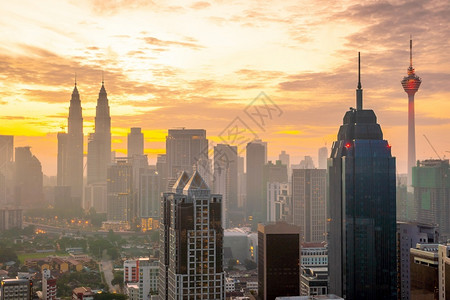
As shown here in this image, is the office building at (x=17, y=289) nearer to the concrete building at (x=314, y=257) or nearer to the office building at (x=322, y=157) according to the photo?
the concrete building at (x=314, y=257)

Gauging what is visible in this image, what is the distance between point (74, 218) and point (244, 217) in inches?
909

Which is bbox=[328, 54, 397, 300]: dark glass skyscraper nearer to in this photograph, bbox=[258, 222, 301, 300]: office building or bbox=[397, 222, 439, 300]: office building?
bbox=[397, 222, 439, 300]: office building

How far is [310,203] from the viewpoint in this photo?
5600cm

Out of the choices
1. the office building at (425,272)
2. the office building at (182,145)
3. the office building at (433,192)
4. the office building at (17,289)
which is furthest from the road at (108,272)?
the office building at (433,192)

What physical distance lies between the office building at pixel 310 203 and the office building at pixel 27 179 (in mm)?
48386

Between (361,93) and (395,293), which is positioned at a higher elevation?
(361,93)

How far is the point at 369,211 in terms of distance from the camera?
26.5 meters

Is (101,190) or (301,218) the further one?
(101,190)

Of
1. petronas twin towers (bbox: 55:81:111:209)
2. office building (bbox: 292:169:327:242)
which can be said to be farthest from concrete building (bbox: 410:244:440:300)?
petronas twin towers (bbox: 55:81:111:209)

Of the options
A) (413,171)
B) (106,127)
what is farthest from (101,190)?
(413,171)

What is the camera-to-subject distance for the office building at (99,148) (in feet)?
312

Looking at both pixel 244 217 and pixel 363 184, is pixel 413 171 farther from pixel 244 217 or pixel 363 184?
pixel 363 184

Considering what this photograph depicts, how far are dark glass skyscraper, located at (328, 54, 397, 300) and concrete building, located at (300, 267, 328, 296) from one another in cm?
94

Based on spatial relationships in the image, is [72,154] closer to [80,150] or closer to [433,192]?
[80,150]
